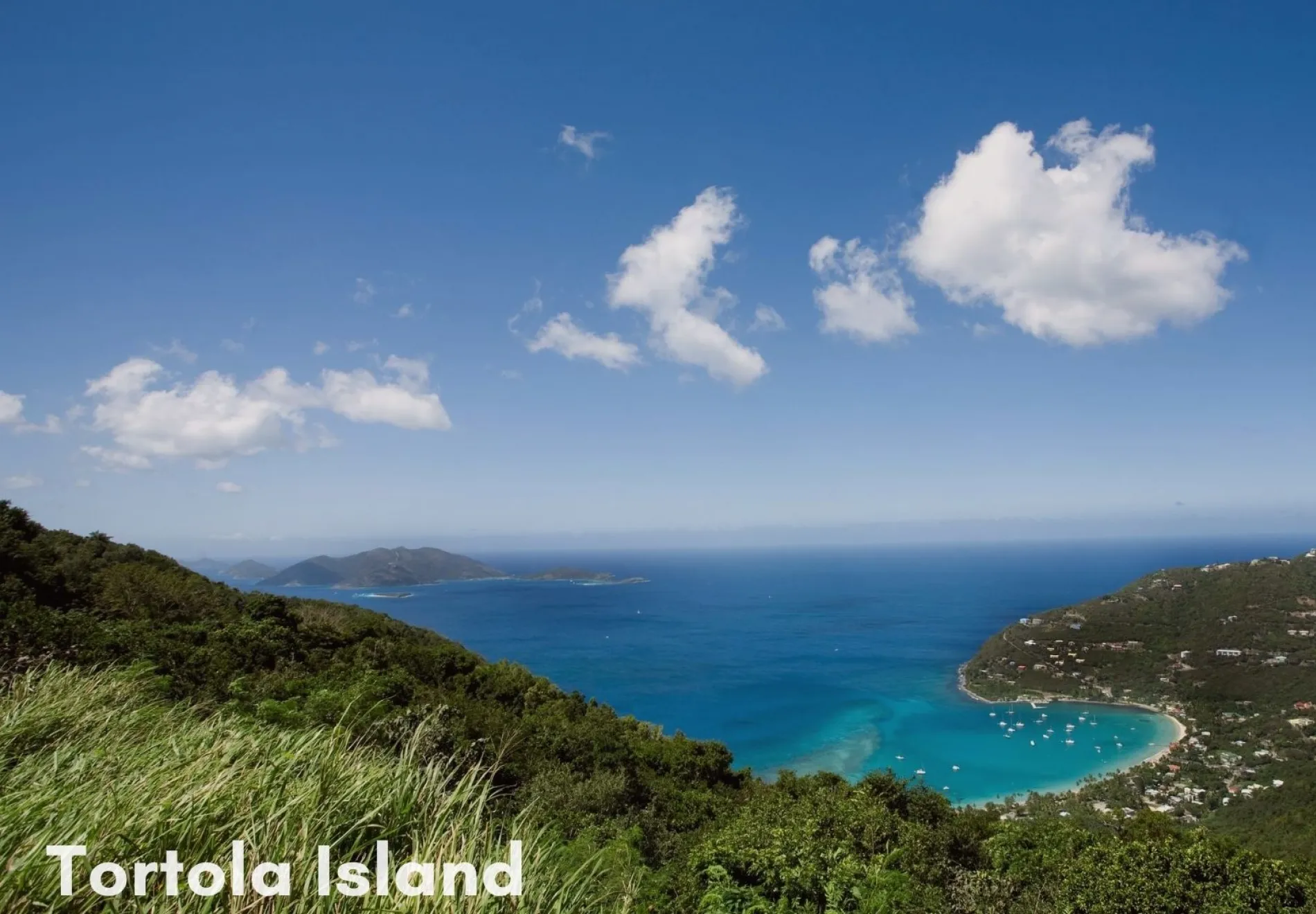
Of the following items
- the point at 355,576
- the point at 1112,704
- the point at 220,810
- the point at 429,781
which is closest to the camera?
the point at 220,810

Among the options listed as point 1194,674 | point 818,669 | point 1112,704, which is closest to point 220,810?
point 1112,704

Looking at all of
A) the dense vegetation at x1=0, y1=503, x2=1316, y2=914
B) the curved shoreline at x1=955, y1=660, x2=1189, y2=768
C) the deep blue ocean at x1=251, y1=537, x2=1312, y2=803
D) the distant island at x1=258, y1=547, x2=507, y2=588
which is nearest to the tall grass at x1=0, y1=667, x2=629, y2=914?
the dense vegetation at x1=0, y1=503, x2=1316, y2=914

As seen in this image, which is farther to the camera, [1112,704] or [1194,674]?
[1194,674]

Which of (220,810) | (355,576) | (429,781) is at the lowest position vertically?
(355,576)

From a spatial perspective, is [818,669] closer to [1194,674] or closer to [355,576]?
[1194,674]

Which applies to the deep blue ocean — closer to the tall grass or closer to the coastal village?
the coastal village

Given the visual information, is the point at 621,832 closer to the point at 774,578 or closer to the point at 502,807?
the point at 502,807

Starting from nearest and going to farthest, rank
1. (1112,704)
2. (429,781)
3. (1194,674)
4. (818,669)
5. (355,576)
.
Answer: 1. (429,781)
2. (1112,704)
3. (1194,674)
4. (818,669)
5. (355,576)
